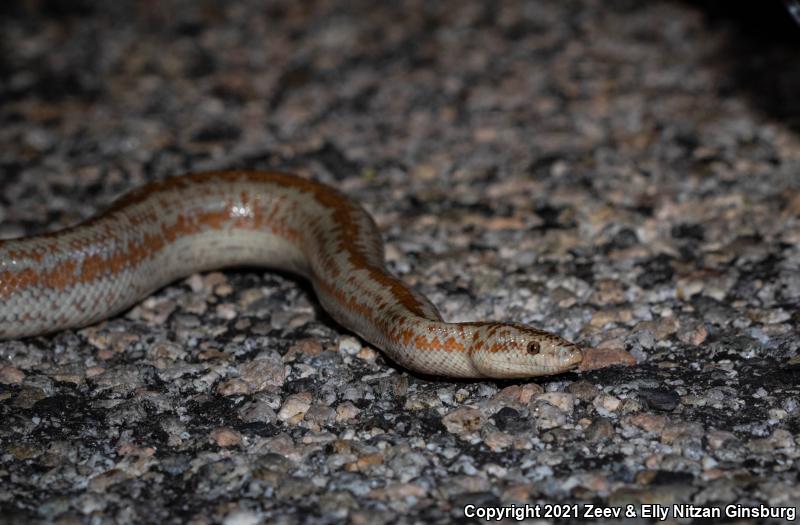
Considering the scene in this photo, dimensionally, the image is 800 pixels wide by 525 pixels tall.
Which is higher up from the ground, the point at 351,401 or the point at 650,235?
the point at 650,235

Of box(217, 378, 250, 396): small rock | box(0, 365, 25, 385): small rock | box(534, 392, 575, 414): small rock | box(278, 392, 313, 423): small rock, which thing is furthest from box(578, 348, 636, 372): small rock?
box(0, 365, 25, 385): small rock

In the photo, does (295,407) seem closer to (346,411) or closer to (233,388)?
(346,411)

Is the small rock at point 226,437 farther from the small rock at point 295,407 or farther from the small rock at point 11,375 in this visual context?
the small rock at point 11,375

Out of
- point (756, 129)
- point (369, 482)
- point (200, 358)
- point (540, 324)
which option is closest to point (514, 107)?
point (756, 129)

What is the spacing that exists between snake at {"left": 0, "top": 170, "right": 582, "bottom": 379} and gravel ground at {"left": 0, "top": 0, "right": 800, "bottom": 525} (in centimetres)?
13

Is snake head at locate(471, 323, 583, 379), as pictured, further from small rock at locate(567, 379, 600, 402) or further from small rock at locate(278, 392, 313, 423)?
small rock at locate(278, 392, 313, 423)

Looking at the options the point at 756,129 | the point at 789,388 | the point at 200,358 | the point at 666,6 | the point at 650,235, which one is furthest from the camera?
the point at 666,6

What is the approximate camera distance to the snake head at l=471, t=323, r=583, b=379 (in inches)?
164

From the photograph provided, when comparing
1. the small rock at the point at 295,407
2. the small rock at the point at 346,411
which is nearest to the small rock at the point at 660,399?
the small rock at the point at 346,411

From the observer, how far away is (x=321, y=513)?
366 centimetres

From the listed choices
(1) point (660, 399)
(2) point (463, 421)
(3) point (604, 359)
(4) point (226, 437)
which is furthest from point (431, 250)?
(4) point (226, 437)

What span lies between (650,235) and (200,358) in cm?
258

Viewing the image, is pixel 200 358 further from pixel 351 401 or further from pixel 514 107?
pixel 514 107

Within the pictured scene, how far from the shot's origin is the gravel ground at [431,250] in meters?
3.86
